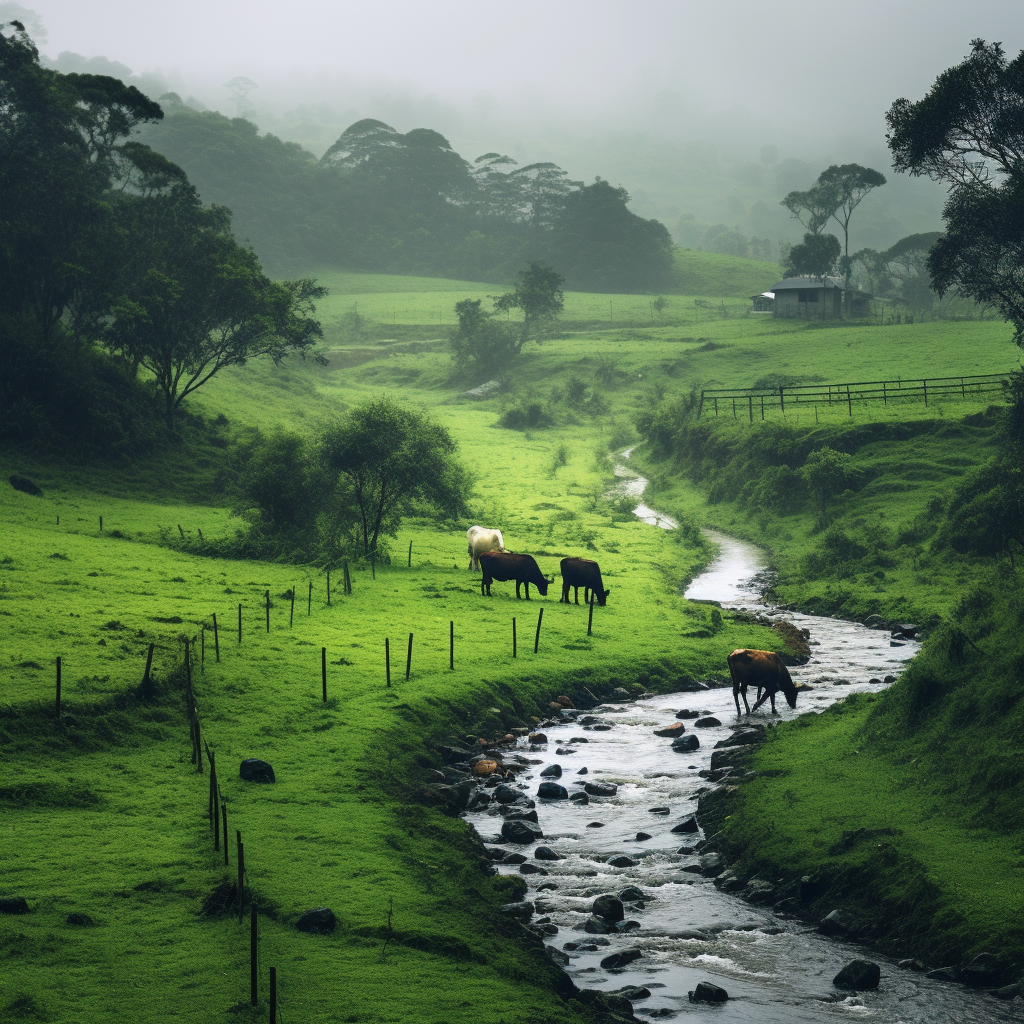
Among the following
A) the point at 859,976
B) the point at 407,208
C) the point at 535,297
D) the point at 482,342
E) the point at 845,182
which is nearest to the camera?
the point at 859,976

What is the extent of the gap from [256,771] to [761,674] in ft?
42.7

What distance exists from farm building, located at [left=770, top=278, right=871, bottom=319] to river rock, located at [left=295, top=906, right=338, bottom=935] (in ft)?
333

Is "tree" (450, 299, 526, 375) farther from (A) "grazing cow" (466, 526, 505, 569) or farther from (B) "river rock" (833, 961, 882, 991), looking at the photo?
(B) "river rock" (833, 961, 882, 991)

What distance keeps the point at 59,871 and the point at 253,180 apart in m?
148

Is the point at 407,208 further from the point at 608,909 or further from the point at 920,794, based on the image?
the point at 608,909

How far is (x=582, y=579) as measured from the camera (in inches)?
1382

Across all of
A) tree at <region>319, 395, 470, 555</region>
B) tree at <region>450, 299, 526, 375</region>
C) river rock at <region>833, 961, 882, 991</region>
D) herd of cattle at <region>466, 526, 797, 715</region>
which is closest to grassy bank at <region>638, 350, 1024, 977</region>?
river rock at <region>833, 961, 882, 991</region>

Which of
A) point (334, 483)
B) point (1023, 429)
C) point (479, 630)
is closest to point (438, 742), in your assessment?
point (479, 630)

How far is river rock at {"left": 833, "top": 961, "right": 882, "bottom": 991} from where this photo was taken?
1262 centimetres

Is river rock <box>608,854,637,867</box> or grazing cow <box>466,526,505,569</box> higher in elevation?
grazing cow <box>466,526,505,569</box>

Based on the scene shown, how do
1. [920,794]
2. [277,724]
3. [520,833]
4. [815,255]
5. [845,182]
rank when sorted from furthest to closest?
[845,182] → [815,255] → [277,724] → [520,833] → [920,794]

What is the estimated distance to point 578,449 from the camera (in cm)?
7744

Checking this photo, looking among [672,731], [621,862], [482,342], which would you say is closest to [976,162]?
[672,731]

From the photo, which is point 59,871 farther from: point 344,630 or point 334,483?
point 334,483
